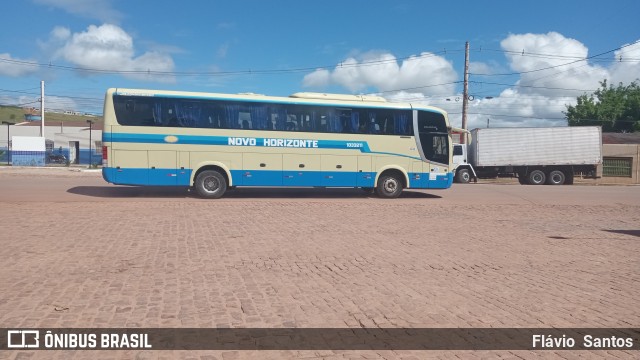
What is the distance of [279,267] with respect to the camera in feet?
21.2

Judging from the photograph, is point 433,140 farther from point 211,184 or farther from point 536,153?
point 536,153

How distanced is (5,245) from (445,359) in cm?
693

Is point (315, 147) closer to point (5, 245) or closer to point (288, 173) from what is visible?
point (288, 173)

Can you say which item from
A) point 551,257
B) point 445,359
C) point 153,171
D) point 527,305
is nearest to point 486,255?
point 551,257

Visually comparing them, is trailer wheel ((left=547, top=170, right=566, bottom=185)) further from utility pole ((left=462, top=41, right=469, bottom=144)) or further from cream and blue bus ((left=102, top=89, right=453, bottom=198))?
Answer: cream and blue bus ((left=102, top=89, right=453, bottom=198))

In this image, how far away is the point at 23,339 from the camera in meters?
3.81

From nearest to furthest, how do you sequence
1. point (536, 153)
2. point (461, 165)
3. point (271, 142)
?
point (271, 142) < point (461, 165) < point (536, 153)

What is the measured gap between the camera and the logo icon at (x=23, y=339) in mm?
3721

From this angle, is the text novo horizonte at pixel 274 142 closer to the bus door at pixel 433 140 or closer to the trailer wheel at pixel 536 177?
the bus door at pixel 433 140

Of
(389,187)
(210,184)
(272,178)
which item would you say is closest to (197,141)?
(210,184)

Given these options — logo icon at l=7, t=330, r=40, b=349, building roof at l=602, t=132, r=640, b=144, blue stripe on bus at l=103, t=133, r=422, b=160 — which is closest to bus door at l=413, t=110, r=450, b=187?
blue stripe on bus at l=103, t=133, r=422, b=160

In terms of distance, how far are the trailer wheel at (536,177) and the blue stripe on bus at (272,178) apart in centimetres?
1398

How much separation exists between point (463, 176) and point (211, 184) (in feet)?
57.4

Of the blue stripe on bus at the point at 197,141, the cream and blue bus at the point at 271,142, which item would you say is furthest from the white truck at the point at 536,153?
the blue stripe on bus at the point at 197,141
